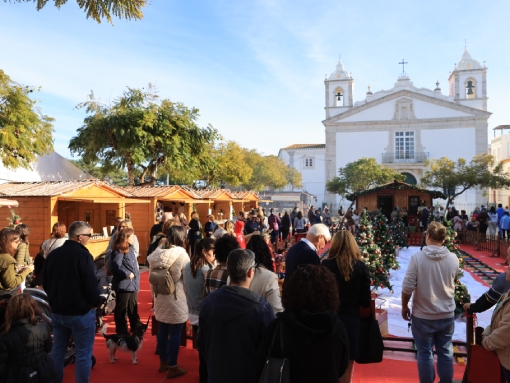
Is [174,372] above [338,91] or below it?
below

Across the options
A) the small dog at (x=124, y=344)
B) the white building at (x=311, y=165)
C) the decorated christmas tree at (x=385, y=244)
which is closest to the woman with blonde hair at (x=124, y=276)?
the small dog at (x=124, y=344)

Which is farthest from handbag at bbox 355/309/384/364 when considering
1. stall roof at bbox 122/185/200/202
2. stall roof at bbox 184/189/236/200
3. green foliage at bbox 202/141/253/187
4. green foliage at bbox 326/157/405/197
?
green foliage at bbox 326/157/405/197

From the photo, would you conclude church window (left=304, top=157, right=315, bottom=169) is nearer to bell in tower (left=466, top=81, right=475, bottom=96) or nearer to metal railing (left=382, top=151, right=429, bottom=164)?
metal railing (left=382, top=151, right=429, bottom=164)

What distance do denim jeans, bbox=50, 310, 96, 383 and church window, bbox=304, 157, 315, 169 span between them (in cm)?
5612

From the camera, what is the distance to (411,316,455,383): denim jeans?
368 cm

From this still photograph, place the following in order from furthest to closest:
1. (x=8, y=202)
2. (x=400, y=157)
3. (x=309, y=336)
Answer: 1. (x=400, y=157)
2. (x=8, y=202)
3. (x=309, y=336)

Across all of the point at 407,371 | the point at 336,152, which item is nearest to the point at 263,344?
the point at 407,371

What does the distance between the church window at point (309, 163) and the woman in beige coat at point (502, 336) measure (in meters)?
56.4

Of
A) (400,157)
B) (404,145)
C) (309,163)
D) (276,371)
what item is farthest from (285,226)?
(309,163)

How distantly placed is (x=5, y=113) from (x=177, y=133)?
35.0ft

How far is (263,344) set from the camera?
2131mm

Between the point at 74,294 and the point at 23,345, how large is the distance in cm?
57

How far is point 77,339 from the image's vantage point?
143 inches

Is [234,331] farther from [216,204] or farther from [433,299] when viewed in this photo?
[216,204]
